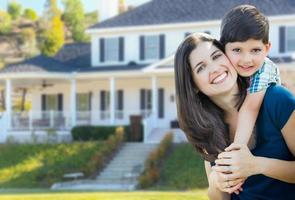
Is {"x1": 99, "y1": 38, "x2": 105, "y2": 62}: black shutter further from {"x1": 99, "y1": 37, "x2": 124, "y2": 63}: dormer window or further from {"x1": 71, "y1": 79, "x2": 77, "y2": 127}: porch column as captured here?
{"x1": 71, "y1": 79, "x2": 77, "y2": 127}: porch column

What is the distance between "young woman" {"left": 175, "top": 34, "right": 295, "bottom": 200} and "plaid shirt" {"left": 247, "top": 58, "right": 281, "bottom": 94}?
A: 0.04 m

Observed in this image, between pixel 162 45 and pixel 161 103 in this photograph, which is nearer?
pixel 162 45

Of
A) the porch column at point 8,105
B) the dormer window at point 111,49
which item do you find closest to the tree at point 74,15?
the dormer window at point 111,49

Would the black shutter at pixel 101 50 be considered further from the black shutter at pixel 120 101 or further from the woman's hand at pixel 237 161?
the woman's hand at pixel 237 161

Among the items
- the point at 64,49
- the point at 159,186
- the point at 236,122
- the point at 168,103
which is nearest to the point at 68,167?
A: the point at 159,186

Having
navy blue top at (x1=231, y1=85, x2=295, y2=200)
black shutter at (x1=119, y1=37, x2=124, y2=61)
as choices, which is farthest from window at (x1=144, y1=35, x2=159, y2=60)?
navy blue top at (x1=231, y1=85, x2=295, y2=200)

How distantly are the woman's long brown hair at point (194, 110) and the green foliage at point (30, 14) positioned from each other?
11027 centimetres

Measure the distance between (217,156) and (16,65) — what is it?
107 ft

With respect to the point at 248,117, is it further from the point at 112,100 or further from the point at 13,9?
the point at 13,9

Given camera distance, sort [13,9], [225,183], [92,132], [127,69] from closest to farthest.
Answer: [225,183] → [92,132] → [127,69] → [13,9]

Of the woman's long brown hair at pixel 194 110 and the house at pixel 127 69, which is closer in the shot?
the woman's long brown hair at pixel 194 110

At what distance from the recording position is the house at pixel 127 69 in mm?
31703

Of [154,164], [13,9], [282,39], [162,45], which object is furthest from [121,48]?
[13,9]

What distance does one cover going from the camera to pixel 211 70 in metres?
3.12
